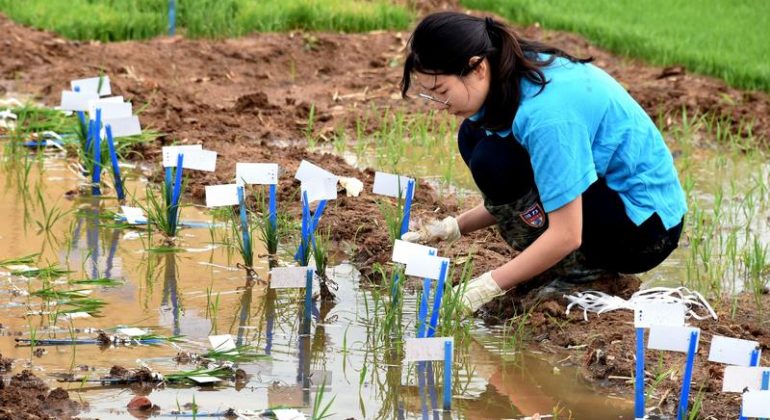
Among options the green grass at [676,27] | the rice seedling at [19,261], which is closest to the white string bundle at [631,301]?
the rice seedling at [19,261]

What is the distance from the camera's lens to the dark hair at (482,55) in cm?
329

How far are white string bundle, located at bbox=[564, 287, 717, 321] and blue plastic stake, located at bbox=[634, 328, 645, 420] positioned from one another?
2.19 ft

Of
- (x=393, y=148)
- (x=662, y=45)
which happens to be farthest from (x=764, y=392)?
(x=662, y=45)

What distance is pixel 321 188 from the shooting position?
146 inches

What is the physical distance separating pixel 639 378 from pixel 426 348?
53 cm

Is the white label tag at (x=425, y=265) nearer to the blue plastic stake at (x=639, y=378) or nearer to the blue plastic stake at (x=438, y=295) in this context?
the blue plastic stake at (x=438, y=295)

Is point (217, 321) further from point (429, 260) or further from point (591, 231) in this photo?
point (591, 231)

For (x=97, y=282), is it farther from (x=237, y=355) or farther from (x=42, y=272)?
(x=237, y=355)

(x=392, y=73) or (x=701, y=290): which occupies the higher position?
(x=392, y=73)

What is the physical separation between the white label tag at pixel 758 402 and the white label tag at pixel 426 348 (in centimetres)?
74

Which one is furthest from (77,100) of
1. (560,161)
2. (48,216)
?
(560,161)

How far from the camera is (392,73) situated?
7512mm

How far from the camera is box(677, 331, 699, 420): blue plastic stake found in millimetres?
2791

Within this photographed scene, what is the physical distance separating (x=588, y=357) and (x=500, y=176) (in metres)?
0.61
